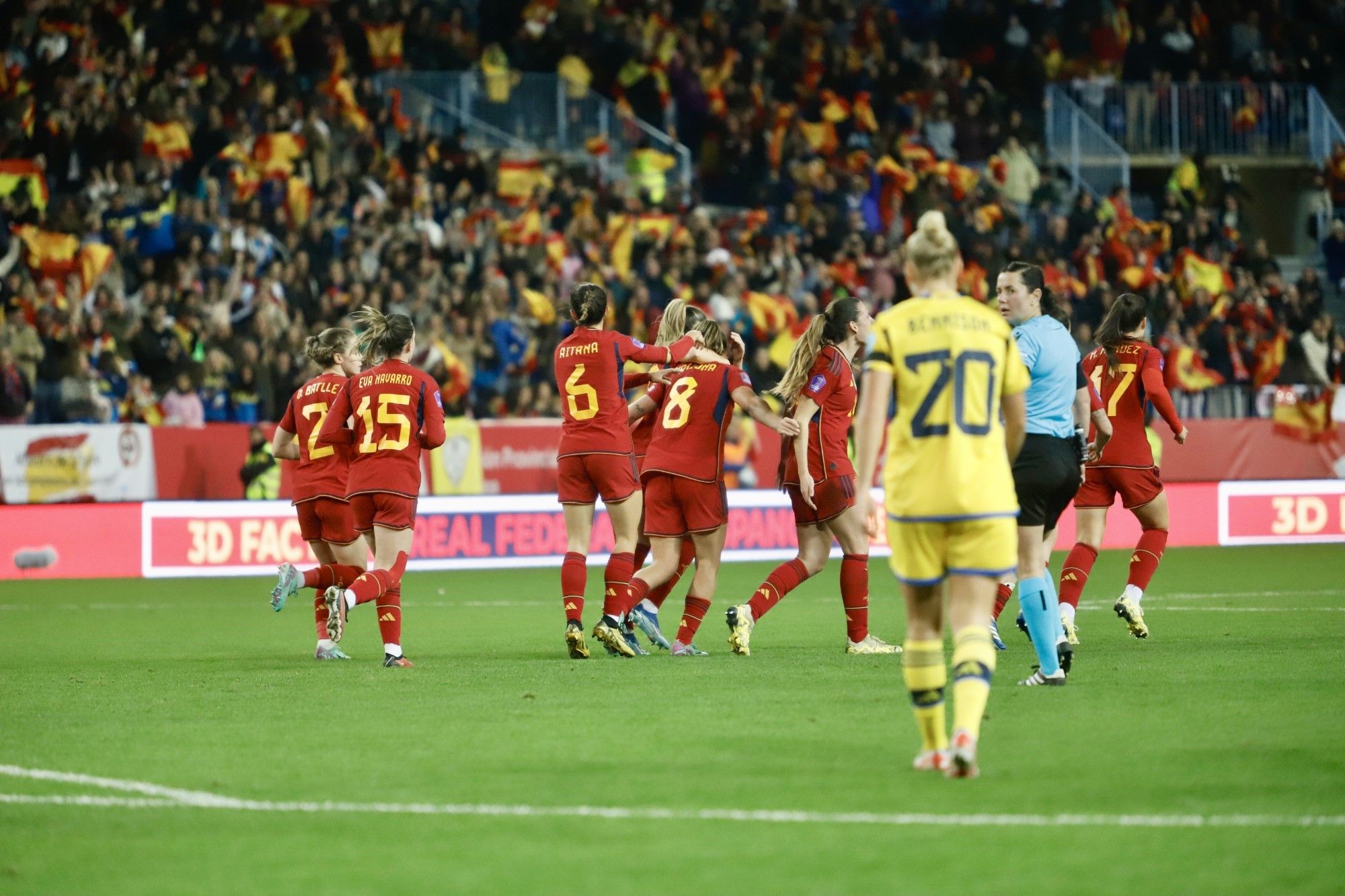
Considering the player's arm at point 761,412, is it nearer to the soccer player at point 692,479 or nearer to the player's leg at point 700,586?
the soccer player at point 692,479

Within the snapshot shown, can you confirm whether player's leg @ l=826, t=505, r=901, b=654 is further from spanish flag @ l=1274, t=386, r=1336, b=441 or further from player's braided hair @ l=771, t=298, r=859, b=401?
spanish flag @ l=1274, t=386, r=1336, b=441

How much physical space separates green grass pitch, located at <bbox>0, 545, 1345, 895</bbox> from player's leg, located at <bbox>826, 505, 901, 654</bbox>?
7.9 inches

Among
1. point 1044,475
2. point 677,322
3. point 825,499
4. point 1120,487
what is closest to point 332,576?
point 677,322

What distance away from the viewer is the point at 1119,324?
12773mm

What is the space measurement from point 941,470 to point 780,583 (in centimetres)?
507

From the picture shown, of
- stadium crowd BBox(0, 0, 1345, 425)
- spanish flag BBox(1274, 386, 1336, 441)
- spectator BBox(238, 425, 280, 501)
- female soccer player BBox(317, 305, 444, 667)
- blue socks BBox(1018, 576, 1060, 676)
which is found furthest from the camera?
spanish flag BBox(1274, 386, 1336, 441)

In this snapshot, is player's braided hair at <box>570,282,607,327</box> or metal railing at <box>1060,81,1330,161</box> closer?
player's braided hair at <box>570,282,607,327</box>

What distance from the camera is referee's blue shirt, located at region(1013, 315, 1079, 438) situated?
34.6 ft

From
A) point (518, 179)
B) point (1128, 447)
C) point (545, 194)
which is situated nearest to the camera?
point (1128, 447)

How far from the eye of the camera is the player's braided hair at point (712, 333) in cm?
1204

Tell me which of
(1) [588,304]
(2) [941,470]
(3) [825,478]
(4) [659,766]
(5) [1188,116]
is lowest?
(4) [659,766]

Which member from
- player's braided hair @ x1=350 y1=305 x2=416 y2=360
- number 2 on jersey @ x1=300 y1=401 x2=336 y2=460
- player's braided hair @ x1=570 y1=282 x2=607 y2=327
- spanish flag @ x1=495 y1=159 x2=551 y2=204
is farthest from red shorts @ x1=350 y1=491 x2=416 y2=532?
spanish flag @ x1=495 y1=159 x2=551 y2=204

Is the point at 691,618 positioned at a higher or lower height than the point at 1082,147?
lower

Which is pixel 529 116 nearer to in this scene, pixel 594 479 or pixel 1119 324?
pixel 1119 324
